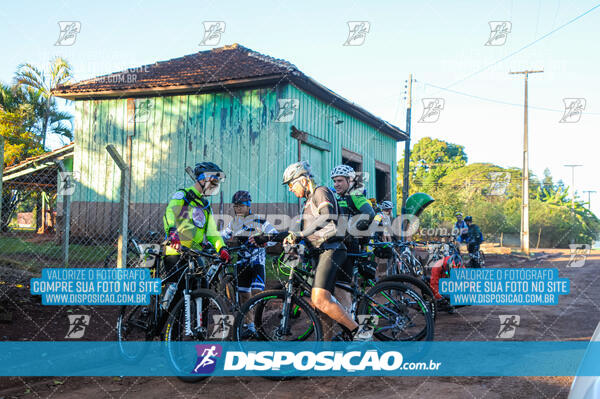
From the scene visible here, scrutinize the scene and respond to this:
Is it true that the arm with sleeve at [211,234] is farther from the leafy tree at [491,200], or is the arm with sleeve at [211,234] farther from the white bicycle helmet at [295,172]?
the leafy tree at [491,200]

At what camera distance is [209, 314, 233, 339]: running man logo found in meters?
4.13

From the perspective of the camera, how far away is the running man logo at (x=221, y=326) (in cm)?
413

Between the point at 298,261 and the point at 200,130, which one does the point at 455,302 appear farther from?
the point at 200,130

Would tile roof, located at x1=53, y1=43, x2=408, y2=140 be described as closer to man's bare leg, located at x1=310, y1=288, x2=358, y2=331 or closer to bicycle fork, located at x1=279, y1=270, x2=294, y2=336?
bicycle fork, located at x1=279, y1=270, x2=294, y2=336

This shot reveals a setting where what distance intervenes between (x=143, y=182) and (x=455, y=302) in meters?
9.94

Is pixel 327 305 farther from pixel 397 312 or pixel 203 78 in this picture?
pixel 203 78

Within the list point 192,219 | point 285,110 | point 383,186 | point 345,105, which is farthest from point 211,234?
point 383,186

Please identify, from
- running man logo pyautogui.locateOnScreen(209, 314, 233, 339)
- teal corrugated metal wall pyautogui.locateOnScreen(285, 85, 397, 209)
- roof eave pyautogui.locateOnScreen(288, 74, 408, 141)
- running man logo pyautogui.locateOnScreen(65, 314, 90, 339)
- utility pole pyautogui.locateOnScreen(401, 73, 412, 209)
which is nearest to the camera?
running man logo pyautogui.locateOnScreen(209, 314, 233, 339)

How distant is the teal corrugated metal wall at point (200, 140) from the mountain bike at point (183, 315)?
25.3 ft

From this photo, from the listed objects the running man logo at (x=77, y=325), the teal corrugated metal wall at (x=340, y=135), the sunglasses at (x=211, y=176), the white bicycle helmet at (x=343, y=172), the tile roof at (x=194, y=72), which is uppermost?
the tile roof at (x=194, y=72)

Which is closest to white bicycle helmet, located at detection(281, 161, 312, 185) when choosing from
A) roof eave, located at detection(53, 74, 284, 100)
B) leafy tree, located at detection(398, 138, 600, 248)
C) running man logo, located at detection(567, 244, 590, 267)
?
roof eave, located at detection(53, 74, 284, 100)

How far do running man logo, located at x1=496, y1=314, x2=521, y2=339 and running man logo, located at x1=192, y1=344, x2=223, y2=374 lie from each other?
385cm

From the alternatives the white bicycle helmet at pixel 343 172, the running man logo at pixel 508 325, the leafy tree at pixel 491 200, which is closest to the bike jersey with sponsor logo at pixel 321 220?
the white bicycle helmet at pixel 343 172

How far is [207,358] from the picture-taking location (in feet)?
13.9
